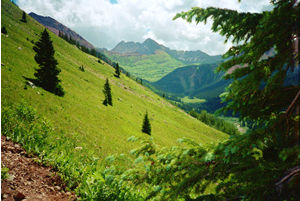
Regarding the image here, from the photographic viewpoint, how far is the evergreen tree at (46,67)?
928 inches

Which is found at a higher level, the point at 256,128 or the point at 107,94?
the point at 256,128

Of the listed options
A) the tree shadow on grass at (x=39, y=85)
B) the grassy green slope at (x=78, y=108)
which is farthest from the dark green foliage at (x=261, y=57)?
the tree shadow on grass at (x=39, y=85)

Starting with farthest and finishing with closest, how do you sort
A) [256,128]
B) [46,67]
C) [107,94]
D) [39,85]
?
1. [107,94]
2. [46,67]
3. [39,85]
4. [256,128]

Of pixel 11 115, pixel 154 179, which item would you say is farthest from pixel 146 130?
pixel 154 179

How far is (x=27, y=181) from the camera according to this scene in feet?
18.6

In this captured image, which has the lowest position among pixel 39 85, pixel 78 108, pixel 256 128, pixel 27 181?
pixel 78 108

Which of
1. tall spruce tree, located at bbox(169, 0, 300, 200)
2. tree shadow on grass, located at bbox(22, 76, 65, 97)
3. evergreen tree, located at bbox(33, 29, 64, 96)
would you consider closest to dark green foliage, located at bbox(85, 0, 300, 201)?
tall spruce tree, located at bbox(169, 0, 300, 200)

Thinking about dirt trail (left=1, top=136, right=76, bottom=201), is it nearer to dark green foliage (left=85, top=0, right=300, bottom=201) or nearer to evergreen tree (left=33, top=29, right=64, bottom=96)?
dark green foliage (left=85, top=0, right=300, bottom=201)

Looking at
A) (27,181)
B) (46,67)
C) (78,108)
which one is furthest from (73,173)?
(46,67)

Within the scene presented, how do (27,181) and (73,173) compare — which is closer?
(27,181)

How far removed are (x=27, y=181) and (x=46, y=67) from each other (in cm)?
2304

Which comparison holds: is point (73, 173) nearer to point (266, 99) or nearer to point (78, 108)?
point (266, 99)

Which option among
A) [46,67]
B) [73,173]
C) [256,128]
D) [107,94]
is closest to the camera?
[256,128]

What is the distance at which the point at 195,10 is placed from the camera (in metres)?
3.79
